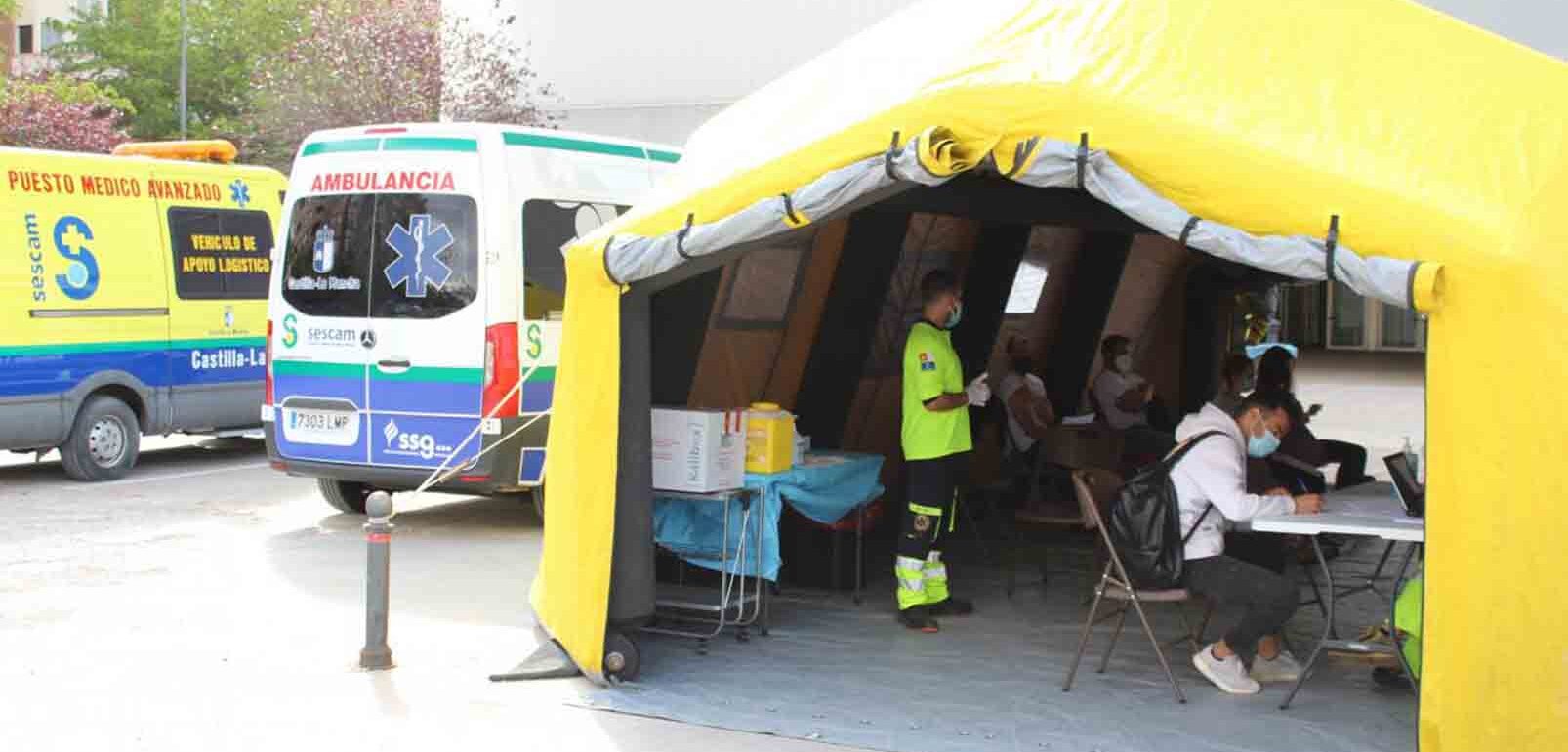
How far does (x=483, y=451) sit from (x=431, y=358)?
0.70 m

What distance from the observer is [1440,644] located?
604 centimetres

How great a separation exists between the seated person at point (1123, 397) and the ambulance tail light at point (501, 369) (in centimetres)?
396

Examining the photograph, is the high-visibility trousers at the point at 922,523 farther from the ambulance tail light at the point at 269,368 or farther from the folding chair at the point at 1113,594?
the ambulance tail light at the point at 269,368

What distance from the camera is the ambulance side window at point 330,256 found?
11.3 metres

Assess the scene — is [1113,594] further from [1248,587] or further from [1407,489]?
[1407,489]

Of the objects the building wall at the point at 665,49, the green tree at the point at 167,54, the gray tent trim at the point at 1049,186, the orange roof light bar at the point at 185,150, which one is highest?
the green tree at the point at 167,54

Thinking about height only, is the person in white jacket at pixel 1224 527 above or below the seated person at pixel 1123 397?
below

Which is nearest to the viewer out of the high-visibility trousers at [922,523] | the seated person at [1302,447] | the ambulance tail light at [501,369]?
the high-visibility trousers at [922,523]

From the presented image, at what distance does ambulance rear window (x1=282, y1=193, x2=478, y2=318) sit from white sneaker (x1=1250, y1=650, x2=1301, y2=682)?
211 inches

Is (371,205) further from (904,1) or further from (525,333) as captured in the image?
(904,1)

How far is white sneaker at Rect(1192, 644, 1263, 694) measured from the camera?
7621mm

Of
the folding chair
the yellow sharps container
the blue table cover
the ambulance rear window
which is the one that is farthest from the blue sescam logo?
the folding chair

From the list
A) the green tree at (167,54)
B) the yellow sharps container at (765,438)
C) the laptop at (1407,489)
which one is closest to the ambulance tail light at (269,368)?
the yellow sharps container at (765,438)

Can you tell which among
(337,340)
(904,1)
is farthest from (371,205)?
(904,1)
